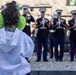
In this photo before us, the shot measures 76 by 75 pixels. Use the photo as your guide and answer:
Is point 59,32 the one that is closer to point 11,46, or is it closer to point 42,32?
point 42,32

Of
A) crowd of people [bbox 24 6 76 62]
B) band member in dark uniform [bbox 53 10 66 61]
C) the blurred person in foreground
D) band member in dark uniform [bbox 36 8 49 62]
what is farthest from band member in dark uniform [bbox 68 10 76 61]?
the blurred person in foreground

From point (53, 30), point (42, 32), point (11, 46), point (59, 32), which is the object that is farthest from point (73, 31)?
point (11, 46)

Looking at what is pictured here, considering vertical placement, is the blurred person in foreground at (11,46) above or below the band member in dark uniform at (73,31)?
above

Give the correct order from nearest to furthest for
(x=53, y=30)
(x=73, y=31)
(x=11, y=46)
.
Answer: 1. (x=11, y=46)
2. (x=73, y=31)
3. (x=53, y=30)

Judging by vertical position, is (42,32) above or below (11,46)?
→ below

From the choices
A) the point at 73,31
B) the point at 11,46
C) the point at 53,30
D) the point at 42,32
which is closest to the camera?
the point at 11,46

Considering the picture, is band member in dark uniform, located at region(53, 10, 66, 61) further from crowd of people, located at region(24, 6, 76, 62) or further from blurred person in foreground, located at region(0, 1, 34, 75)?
blurred person in foreground, located at region(0, 1, 34, 75)

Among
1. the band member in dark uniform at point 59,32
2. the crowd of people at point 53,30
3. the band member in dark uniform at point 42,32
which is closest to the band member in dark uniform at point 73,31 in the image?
the crowd of people at point 53,30

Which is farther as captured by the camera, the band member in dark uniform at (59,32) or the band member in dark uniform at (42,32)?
the band member in dark uniform at (59,32)

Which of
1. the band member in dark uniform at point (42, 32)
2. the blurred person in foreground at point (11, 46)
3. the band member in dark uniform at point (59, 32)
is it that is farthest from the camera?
the band member in dark uniform at point (59, 32)

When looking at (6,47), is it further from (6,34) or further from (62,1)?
(62,1)

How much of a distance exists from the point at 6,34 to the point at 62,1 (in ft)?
Result: 39.2

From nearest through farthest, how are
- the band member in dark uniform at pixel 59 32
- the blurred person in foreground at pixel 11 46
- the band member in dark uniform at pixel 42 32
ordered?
the blurred person in foreground at pixel 11 46, the band member in dark uniform at pixel 42 32, the band member in dark uniform at pixel 59 32

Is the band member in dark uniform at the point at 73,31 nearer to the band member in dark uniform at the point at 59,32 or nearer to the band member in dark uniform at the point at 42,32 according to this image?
the band member in dark uniform at the point at 59,32
